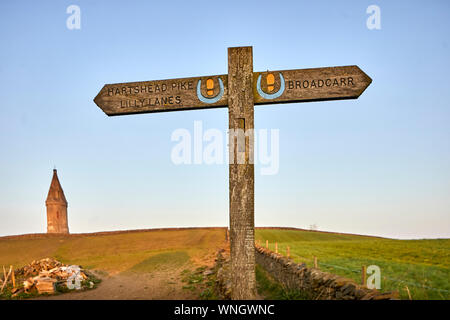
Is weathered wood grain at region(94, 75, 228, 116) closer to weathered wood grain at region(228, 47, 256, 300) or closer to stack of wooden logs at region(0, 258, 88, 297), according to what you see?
weathered wood grain at region(228, 47, 256, 300)

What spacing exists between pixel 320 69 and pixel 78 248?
3911 centimetres

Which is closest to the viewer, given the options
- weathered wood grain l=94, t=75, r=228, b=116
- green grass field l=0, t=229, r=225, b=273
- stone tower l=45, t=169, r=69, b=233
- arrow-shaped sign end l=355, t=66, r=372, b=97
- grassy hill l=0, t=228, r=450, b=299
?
arrow-shaped sign end l=355, t=66, r=372, b=97

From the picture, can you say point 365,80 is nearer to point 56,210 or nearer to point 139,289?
point 139,289

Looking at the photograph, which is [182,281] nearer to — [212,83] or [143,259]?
[143,259]

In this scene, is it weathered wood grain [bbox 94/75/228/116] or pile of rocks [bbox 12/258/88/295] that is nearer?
weathered wood grain [bbox 94/75/228/116]

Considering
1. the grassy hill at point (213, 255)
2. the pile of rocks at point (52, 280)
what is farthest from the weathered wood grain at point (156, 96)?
the pile of rocks at point (52, 280)

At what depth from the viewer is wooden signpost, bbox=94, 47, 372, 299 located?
3.47m

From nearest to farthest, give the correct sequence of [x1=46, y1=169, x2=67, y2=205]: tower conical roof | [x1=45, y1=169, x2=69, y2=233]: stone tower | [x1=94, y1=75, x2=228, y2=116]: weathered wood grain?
[x1=94, y1=75, x2=228, y2=116]: weathered wood grain < [x1=45, y1=169, x2=69, y2=233]: stone tower < [x1=46, y1=169, x2=67, y2=205]: tower conical roof

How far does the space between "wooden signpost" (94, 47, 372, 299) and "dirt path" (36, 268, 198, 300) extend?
8519 millimetres

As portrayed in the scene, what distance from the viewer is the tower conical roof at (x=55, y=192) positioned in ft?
215

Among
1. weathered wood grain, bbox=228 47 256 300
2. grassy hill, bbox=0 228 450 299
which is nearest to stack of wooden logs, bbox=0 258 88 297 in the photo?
grassy hill, bbox=0 228 450 299

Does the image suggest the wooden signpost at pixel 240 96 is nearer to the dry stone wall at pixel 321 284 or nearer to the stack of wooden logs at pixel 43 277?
the dry stone wall at pixel 321 284

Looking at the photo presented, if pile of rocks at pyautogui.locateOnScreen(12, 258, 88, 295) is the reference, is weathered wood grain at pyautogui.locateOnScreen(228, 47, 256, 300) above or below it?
above
